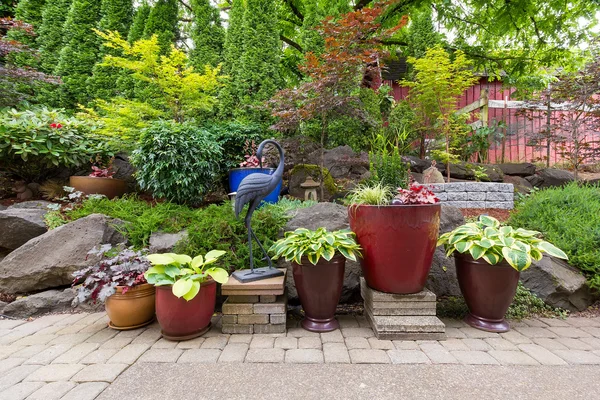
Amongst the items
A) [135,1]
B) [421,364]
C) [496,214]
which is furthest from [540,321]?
[135,1]

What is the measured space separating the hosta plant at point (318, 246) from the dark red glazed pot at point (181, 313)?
0.67 m

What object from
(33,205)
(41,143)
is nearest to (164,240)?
(33,205)

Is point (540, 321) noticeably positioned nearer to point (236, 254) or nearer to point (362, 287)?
point (362, 287)

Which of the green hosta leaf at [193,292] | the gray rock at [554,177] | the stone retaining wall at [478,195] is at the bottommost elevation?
the green hosta leaf at [193,292]

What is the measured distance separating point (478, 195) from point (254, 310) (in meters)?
4.17

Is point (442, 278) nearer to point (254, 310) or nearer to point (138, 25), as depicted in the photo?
point (254, 310)

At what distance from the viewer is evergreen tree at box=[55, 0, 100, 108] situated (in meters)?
5.81

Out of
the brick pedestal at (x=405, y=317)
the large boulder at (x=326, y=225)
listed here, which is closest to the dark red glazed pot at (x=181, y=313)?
the large boulder at (x=326, y=225)

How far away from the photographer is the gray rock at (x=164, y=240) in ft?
9.20

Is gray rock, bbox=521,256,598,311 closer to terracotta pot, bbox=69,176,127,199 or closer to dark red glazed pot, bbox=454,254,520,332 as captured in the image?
dark red glazed pot, bbox=454,254,520,332

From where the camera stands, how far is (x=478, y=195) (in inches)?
185

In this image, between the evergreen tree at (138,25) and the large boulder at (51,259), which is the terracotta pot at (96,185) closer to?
the large boulder at (51,259)

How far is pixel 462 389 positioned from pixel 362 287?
113cm

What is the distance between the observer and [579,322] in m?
2.40
